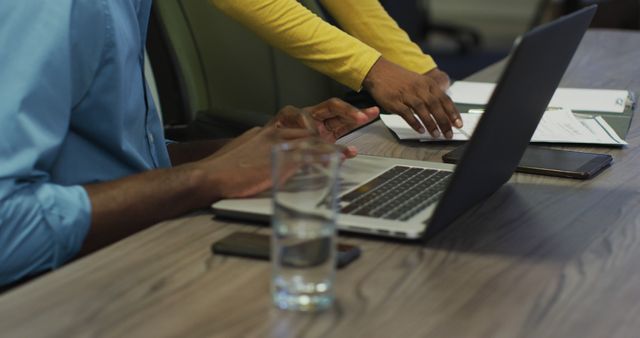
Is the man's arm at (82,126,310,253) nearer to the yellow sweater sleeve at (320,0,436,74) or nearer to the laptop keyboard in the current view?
the laptop keyboard

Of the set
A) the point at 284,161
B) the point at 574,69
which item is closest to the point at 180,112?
the point at 574,69

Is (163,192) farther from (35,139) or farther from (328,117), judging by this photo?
(328,117)

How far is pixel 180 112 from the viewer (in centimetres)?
229

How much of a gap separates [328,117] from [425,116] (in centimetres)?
21

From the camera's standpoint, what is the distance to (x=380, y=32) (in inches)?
86.6

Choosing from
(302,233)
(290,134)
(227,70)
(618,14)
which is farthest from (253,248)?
(618,14)

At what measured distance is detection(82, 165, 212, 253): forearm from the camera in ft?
4.00

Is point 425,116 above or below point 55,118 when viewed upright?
above

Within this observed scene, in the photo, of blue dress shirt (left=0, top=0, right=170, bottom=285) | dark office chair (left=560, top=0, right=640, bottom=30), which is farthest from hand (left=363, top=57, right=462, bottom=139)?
dark office chair (left=560, top=0, right=640, bottom=30)

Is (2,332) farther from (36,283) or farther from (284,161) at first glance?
(284,161)

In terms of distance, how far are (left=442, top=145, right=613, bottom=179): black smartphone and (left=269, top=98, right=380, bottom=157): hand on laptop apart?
0.48 feet

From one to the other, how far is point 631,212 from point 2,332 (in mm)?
773

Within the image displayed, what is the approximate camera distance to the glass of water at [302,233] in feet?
3.06

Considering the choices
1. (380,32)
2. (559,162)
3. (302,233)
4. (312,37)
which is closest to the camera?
(302,233)
